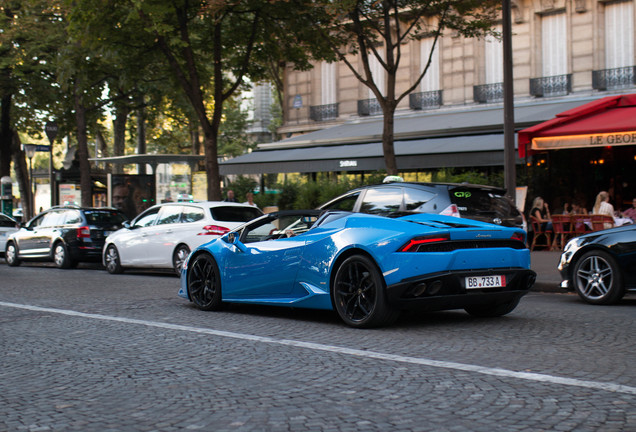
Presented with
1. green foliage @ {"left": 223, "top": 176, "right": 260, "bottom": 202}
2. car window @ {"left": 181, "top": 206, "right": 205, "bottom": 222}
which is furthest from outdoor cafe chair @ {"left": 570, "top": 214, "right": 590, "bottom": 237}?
green foliage @ {"left": 223, "top": 176, "right": 260, "bottom": 202}

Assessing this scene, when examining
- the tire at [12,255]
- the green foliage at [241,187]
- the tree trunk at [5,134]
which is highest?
the tree trunk at [5,134]

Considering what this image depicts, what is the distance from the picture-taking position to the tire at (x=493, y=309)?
8234 millimetres

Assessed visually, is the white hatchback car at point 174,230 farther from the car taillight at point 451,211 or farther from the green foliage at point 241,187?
the green foliage at point 241,187

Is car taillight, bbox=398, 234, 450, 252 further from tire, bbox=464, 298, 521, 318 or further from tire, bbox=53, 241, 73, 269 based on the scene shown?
tire, bbox=53, 241, 73, 269

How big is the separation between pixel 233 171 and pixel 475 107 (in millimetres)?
8729

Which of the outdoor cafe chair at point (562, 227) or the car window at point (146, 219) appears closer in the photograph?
the car window at point (146, 219)

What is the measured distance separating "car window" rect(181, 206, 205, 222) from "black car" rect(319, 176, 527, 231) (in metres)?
4.71

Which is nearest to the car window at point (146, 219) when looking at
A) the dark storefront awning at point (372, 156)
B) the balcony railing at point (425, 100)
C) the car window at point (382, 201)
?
the dark storefront awning at point (372, 156)

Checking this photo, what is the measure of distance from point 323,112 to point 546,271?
64.4 ft

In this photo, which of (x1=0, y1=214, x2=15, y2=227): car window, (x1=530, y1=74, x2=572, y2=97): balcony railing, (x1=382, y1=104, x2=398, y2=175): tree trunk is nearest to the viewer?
(x1=382, y1=104, x2=398, y2=175): tree trunk

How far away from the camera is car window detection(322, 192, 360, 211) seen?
37.7 ft

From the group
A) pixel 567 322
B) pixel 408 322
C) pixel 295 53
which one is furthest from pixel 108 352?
pixel 295 53

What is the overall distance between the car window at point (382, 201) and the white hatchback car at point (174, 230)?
4.84 m

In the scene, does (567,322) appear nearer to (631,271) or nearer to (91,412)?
(631,271)
